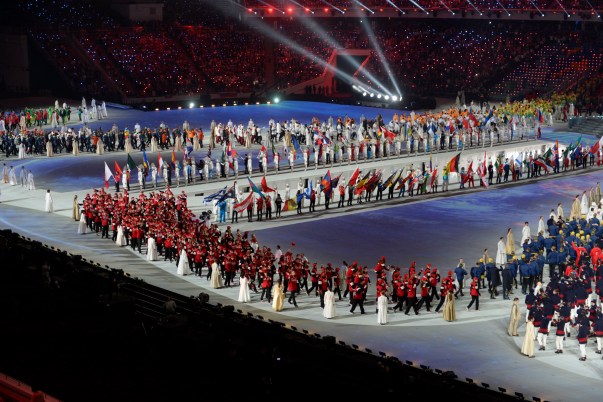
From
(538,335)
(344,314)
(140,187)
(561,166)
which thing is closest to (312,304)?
(344,314)

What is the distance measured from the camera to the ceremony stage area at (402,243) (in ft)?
75.5

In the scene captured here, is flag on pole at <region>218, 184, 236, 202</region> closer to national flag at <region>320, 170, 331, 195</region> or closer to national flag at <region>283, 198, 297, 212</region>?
national flag at <region>283, 198, 297, 212</region>

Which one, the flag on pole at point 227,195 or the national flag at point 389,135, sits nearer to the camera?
the flag on pole at point 227,195

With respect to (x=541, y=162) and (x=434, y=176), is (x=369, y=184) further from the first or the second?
(x=541, y=162)

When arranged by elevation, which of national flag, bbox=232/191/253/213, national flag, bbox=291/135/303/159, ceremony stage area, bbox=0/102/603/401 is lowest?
ceremony stage area, bbox=0/102/603/401

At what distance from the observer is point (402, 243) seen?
3431 cm

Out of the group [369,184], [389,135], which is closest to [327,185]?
[369,184]

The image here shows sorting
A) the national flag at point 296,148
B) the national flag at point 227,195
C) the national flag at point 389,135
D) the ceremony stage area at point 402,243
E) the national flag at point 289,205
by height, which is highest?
the national flag at point 389,135

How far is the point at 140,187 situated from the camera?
138 feet

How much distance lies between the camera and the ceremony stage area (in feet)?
75.5

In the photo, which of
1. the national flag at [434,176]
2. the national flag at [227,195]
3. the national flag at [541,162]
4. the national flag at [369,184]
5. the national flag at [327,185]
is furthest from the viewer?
the national flag at [541,162]

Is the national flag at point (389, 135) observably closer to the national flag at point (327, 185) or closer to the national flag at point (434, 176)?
the national flag at point (434, 176)

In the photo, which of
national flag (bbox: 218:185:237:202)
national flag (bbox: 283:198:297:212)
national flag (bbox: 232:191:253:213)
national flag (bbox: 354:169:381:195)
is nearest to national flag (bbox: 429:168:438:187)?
national flag (bbox: 354:169:381:195)

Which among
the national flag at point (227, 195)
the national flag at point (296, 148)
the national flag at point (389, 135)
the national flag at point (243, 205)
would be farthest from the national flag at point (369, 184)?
the national flag at point (389, 135)
